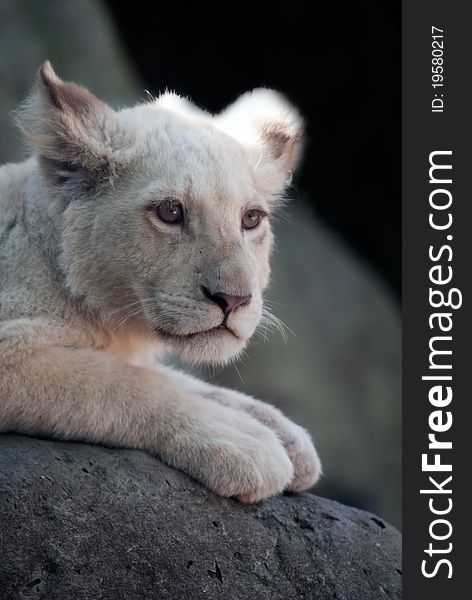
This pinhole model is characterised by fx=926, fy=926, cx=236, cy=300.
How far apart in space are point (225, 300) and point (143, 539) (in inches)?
43.6

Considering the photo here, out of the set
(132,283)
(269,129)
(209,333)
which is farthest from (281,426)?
(269,129)

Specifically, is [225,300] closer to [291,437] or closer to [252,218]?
[252,218]

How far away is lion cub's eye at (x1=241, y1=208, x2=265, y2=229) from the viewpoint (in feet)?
15.3

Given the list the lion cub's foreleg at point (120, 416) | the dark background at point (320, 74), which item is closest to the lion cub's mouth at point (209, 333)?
the lion cub's foreleg at point (120, 416)

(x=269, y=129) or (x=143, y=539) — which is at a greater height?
(x=269, y=129)

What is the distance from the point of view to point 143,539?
4.00 meters

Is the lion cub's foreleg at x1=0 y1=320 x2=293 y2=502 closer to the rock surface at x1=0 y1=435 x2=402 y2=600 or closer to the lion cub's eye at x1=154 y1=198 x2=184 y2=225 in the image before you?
the rock surface at x1=0 y1=435 x2=402 y2=600

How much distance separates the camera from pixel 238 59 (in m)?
12.0

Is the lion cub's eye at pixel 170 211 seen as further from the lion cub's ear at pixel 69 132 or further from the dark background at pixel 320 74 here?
the dark background at pixel 320 74

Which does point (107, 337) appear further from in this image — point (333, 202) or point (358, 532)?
point (333, 202)

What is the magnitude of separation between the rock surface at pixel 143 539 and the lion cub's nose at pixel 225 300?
781 mm

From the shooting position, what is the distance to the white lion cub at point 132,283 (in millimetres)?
4219

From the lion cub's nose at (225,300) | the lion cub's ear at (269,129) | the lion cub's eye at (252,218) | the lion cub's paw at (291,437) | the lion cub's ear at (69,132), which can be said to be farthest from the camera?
the lion cub's ear at (269,129)

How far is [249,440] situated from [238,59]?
859cm
